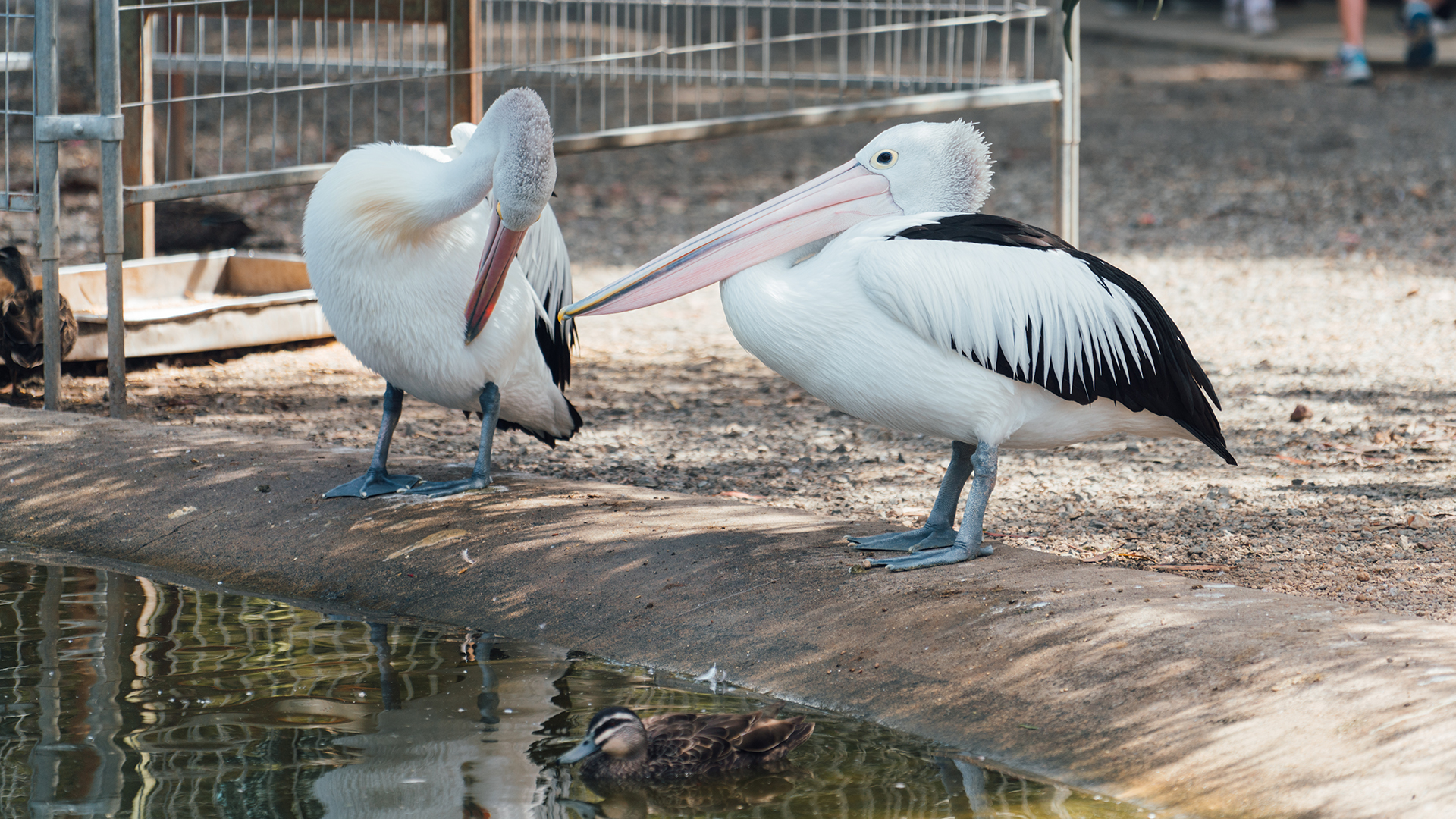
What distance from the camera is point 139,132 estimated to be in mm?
6609

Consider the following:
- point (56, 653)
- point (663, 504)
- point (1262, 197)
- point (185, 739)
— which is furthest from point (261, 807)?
point (1262, 197)

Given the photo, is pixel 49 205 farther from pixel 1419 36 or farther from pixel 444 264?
pixel 1419 36

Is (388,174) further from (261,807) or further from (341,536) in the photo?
(261,807)

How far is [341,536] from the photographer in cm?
394

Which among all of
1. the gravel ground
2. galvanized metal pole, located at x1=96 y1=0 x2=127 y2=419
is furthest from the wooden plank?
galvanized metal pole, located at x1=96 y1=0 x2=127 y2=419

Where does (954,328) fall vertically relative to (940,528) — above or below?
above

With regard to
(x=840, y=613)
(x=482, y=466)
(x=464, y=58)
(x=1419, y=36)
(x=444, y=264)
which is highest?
(x=1419, y=36)

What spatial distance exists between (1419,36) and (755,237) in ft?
39.4

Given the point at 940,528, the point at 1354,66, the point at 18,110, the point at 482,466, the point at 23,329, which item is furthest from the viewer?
the point at 1354,66

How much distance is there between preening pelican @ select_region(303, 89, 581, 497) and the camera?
387 centimetres

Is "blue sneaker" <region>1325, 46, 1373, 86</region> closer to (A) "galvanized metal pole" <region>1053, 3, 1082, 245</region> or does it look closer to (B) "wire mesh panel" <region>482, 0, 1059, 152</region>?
(B) "wire mesh panel" <region>482, 0, 1059, 152</region>


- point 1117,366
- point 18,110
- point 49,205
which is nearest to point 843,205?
point 1117,366

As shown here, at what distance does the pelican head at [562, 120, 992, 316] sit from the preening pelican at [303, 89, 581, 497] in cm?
24

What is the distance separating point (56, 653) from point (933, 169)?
7.10 feet
